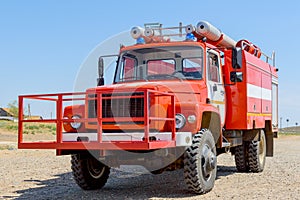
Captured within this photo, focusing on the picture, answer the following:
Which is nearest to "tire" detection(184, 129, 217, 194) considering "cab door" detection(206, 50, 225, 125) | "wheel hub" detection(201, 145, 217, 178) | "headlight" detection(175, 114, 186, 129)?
"wheel hub" detection(201, 145, 217, 178)

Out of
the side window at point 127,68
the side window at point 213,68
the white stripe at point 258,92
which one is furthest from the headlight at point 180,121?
the white stripe at point 258,92

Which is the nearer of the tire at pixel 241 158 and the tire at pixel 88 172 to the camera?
the tire at pixel 88 172

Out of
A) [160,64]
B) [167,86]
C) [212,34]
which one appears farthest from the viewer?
[212,34]

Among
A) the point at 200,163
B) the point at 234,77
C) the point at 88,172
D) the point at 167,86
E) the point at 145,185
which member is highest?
the point at 234,77

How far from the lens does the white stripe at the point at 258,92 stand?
1188 cm

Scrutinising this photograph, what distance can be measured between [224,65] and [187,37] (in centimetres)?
138

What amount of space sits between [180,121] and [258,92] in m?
4.92

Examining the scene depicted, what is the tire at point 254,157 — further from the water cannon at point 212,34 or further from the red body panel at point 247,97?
the water cannon at point 212,34

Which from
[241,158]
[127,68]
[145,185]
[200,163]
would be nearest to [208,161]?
[200,163]

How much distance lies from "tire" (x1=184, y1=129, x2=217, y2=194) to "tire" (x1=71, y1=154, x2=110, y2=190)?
7.51ft

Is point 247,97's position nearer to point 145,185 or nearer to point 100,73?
point 145,185

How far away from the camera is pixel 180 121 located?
8.52 meters

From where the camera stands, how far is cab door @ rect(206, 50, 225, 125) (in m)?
10.1

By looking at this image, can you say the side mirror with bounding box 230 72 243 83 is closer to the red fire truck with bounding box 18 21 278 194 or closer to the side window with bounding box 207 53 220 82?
the red fire truck with bounding box 18 21 278 194
